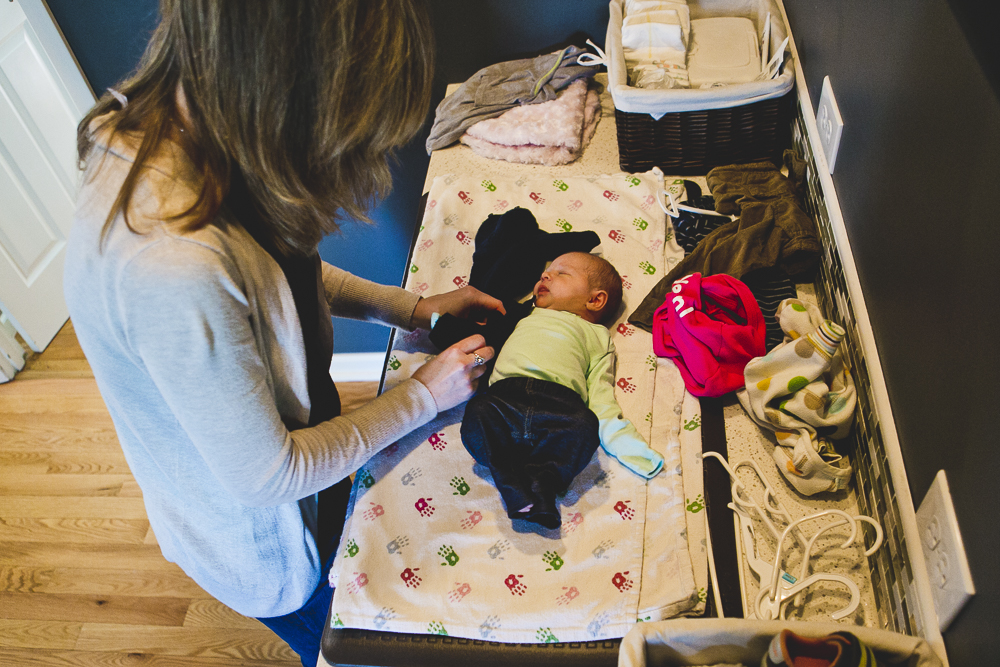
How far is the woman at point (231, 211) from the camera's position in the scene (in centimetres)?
66

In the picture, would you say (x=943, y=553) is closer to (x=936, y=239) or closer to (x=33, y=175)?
(x=936, y=239)

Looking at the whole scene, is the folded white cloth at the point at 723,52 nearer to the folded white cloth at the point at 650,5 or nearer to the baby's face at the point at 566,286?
the folded white cloth at the point at 650,5

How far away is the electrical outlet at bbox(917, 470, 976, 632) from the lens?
0.67 meters

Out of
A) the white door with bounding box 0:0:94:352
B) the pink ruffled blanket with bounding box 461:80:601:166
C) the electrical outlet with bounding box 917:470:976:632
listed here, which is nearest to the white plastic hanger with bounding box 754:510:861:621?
the electrical outlet with bounding box 917:470:976:632

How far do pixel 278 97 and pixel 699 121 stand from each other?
0.99 metres

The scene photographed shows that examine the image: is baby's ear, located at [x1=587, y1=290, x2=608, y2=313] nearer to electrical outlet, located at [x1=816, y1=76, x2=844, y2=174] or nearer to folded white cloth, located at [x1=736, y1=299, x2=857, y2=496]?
folded white cloth, located at [x1=736, y1=299, x2=857, y2=496]

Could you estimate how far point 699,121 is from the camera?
1401 millimetres

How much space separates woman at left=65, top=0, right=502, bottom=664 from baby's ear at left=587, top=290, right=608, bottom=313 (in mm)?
504

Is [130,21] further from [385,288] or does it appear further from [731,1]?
[731,1]

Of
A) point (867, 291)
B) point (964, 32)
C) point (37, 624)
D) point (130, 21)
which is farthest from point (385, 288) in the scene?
point (37, 624)

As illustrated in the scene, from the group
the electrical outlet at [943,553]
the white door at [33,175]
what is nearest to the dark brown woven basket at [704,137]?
the electrical outlet at [943,553]

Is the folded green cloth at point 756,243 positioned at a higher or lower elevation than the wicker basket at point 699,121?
lower

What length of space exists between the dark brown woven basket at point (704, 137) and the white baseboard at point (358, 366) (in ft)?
4.85

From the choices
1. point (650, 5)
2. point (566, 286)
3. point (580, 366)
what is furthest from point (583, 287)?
point (650, 5)
